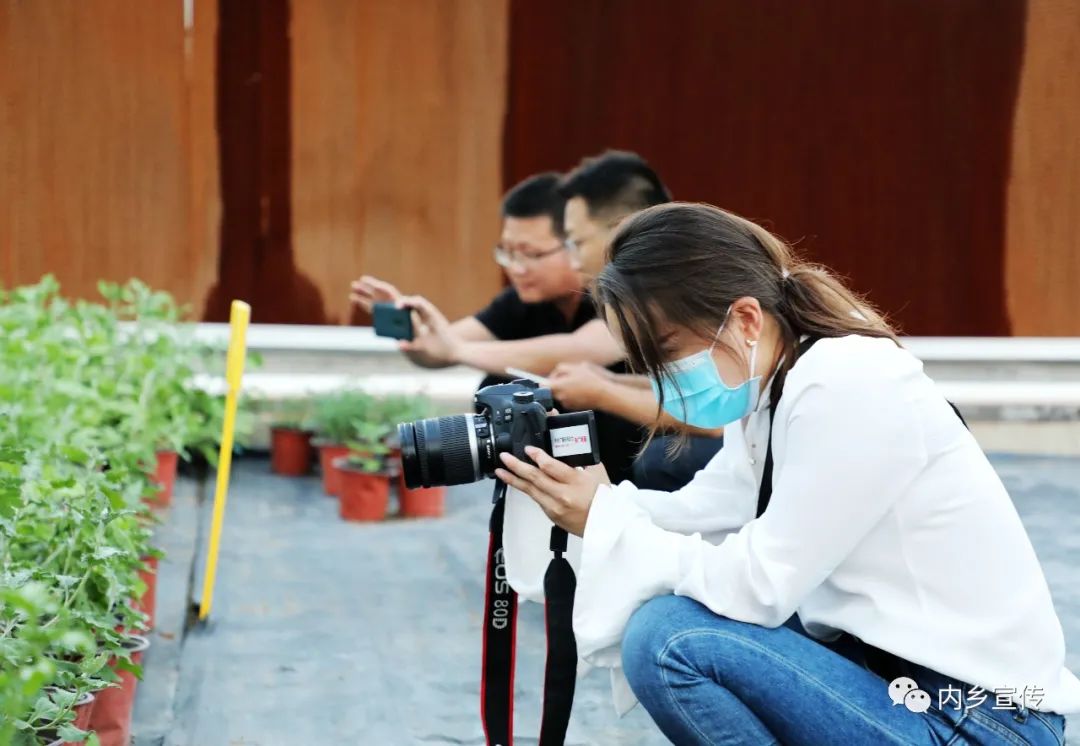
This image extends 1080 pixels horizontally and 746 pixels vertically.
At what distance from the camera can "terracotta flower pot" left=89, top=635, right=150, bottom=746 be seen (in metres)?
2.90

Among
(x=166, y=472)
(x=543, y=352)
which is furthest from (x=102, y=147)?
(x=543, y=352)

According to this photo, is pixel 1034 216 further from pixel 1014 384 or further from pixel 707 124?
pixel 707 124

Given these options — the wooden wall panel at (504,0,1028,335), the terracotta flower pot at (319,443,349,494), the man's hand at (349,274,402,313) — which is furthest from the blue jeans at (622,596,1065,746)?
the wooden wall panel at (504,0,1028,335)

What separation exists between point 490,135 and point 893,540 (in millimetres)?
4479

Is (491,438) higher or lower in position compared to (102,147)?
lower

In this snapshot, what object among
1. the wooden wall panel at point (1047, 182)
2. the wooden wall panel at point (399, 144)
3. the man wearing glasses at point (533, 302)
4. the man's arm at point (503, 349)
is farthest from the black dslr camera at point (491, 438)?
the wooden wall panel at point (1047, 182)

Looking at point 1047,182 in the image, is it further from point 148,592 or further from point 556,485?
point 556,485

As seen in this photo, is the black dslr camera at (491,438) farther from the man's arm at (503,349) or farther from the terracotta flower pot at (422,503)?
the terracotta flower pot at (422,503)

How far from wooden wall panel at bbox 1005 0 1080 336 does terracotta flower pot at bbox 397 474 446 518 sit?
3.09 meters

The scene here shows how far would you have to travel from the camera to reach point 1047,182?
6727mm

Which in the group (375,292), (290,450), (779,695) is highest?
(375,292)

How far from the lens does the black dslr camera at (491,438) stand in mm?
2594

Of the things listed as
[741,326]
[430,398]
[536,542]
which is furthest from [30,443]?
[430,398]

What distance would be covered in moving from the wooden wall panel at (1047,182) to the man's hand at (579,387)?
379 centimetres
